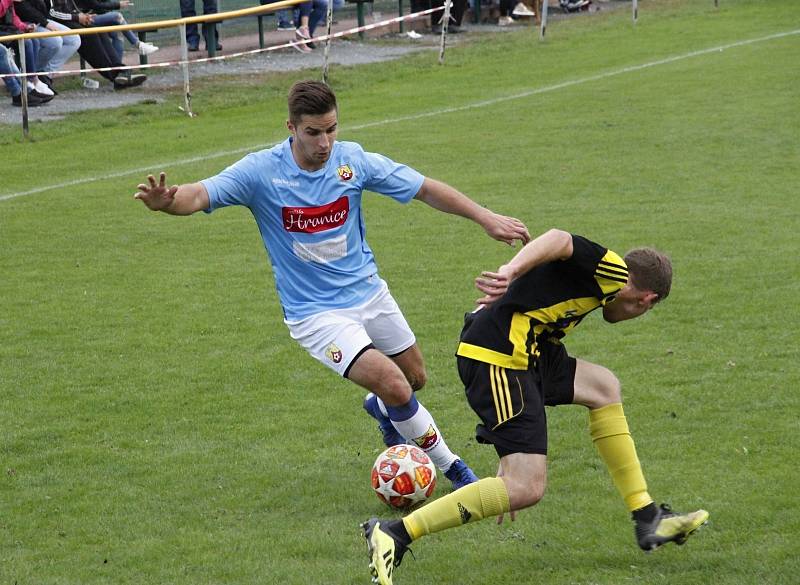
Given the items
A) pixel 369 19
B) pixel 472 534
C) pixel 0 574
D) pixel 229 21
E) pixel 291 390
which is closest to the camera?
pixel 0 574

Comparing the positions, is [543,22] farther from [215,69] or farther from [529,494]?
[529,494]

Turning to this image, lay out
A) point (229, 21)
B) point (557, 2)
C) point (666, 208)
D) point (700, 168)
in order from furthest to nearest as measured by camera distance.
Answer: point (557, 2) → point (229, 21) → point (700, 168) → point (666, 208)

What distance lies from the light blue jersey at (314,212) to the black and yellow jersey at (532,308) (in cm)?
107

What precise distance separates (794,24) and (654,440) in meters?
20.0

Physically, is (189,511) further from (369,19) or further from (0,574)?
(369,19)

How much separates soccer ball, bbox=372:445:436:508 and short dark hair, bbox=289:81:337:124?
5.81 ft

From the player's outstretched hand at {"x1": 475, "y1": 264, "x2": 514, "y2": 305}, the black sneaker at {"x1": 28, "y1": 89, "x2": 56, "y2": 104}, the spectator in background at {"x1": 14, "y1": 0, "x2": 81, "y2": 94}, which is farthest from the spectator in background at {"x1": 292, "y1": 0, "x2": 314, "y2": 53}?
the player's outstretched hand at {"x1": 475, "y1": 264, "x2": 514, "y2": 305}

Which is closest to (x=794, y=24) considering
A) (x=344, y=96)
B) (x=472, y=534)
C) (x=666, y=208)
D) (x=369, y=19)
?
(x=369, y=19)

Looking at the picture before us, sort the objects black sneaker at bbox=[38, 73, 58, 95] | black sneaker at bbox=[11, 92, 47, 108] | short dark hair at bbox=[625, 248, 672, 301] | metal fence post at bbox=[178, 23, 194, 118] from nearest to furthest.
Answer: short dark hair at bbox=[625, 248, 672, 301]
metal fence post at bbox=[178, 23, 194, 118]
black sneaker at bbox=[11, 92, 47, 108]
black sneaker at bbox=[38, 73, 58, 95]

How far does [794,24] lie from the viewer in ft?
82.0

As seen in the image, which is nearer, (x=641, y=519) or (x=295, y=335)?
(x=641, y=519)

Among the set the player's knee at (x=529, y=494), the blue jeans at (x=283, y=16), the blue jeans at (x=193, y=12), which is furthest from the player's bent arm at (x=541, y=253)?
the blue jeans at (x=283, y=16)

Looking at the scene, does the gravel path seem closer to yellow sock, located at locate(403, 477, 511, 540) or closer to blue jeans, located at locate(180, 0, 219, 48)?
blue jeans, located at locate(180, 0, 219, 48)

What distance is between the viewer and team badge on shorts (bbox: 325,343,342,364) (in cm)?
628
